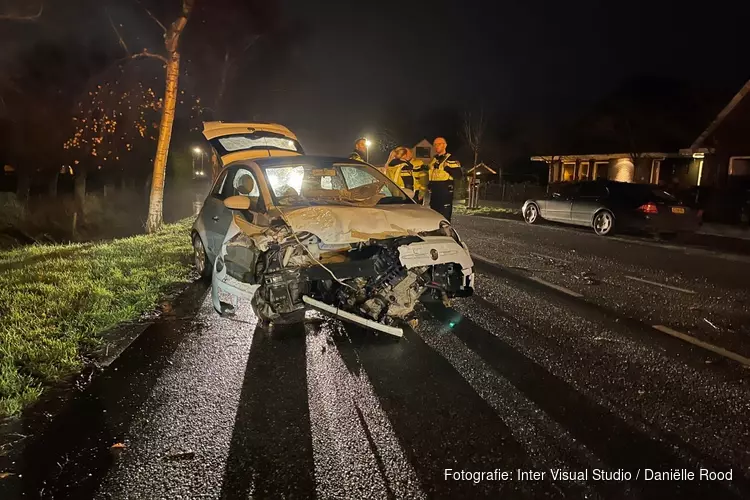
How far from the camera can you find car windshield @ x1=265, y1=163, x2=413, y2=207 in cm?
636

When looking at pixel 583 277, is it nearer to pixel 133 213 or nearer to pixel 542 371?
pixel 542 371

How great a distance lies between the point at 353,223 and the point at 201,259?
3868mm

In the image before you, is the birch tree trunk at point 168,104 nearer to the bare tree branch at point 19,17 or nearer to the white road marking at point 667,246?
the bare tree branch at point 19,17

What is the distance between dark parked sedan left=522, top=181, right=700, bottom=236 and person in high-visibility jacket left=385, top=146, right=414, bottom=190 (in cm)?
626

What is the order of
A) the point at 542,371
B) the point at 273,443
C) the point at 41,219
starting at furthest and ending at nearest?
the point at 41,219 < the point at 542,371 < the point at 273,443

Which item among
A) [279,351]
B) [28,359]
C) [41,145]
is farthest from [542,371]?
[41,145]

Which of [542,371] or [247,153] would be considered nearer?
[542,371]

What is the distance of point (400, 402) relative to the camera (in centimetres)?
407

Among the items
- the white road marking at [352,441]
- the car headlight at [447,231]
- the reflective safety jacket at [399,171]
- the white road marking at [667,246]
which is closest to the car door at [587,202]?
the white road marking at [667,246]

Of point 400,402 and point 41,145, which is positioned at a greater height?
point 41,145

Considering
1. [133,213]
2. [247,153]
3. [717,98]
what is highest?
[717,98]

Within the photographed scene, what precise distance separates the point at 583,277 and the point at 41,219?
69.2 ft

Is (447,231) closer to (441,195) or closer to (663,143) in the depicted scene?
(441,195)

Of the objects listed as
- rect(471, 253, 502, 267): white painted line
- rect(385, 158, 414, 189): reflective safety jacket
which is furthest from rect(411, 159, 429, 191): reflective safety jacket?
rect(471, 253, 502, 267): white painted line
